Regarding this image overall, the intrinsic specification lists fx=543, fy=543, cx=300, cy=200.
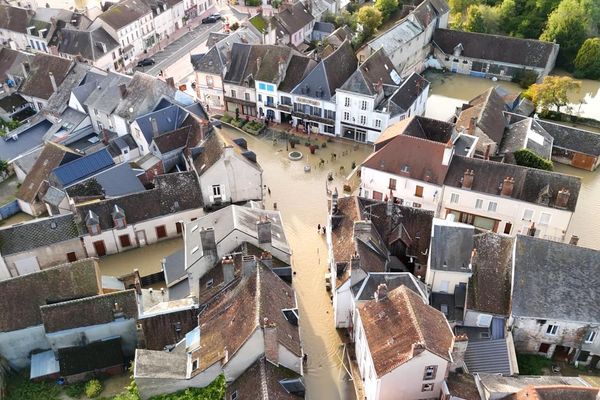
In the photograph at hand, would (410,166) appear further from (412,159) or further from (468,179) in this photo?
(468,179)

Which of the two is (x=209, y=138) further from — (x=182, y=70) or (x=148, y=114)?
(x=182, y=70)

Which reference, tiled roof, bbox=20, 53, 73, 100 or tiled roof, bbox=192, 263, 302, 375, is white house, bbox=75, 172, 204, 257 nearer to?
tiled roof, bbox=192, 263, 302, 375

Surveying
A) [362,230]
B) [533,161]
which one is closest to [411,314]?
[362,230]

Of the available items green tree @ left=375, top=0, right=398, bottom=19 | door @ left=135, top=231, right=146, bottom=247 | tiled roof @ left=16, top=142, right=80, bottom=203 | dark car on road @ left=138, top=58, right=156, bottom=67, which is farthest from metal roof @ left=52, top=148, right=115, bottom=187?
green tree @ left=375, top=0, right=398, bottom=19

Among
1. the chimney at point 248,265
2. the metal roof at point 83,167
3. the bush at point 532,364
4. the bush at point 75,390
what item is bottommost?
the bush at point 75,390

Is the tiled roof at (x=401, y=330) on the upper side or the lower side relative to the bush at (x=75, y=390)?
upper

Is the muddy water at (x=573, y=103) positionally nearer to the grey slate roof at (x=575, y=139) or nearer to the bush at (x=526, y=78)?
the bush at (x=526, y=78)

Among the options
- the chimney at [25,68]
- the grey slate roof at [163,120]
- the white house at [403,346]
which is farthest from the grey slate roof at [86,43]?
the white house at [403,346]
